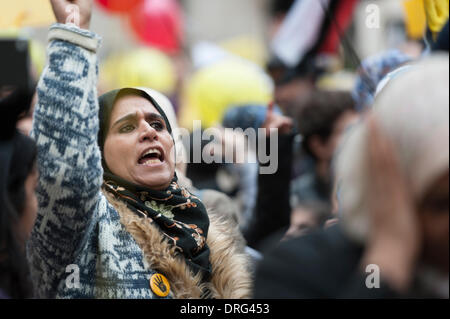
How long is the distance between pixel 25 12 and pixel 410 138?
1538mm

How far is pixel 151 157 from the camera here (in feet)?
6.61

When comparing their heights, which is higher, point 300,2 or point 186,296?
point 300,2

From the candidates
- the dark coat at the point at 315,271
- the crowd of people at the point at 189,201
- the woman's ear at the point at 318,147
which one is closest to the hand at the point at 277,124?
the crowd of people at the point at 189,201

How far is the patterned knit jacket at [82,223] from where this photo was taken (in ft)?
5.76

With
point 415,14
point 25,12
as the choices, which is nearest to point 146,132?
point 25,12

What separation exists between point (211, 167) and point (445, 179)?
2.24 m

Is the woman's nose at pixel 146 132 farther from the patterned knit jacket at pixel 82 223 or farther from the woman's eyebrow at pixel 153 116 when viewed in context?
the patterned knit jacket at pixel 82 223

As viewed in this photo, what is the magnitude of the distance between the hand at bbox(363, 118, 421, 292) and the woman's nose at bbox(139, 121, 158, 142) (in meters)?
0.89

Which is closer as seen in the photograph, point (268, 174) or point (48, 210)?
point (48, 210)

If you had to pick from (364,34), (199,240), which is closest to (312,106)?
(199,240)

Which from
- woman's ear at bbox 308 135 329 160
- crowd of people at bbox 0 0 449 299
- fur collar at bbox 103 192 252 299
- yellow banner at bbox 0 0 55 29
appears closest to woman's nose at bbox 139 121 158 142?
crowd of people at bbox 0 0 449 299

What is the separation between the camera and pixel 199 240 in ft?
6.52

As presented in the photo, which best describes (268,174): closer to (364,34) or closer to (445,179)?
(445,179)

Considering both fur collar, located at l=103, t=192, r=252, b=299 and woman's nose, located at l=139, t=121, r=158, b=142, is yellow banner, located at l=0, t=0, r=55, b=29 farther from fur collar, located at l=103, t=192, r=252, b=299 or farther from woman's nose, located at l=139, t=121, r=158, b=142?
fur collar, located at l=103, t=192, r=252, b=299
